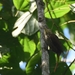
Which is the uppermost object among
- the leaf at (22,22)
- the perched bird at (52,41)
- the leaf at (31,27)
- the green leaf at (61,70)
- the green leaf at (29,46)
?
the perched bird at (52,41)

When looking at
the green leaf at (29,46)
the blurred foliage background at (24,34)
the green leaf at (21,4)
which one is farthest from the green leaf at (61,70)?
the green leaf at (21,4)

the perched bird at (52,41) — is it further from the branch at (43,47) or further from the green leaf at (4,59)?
the green leaf at (4,59)

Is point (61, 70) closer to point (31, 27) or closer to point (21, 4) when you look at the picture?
point (31, 27)

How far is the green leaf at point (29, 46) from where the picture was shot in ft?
3.62

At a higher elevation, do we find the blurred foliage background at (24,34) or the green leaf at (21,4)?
the green leaf at (21,4)

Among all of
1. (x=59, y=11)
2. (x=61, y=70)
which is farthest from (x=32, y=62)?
(x=59, y=11)

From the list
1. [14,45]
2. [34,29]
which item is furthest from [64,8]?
[14,45]

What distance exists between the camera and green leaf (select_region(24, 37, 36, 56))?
110 centimetres

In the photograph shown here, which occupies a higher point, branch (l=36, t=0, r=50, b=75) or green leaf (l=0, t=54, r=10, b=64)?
branch (l=36, t=0, r=50, b=75)

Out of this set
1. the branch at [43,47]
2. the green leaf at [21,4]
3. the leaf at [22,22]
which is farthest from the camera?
the green leaf at [21,4]

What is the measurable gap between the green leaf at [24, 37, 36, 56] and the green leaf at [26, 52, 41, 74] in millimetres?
105

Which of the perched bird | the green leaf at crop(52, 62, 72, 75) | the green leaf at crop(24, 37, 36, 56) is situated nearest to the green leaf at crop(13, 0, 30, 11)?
the green leaf at crop(24, 37, 36, 56)

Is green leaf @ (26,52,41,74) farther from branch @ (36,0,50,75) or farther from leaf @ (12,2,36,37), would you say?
branch @ (36,0,50,75)

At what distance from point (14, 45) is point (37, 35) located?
116 mm
